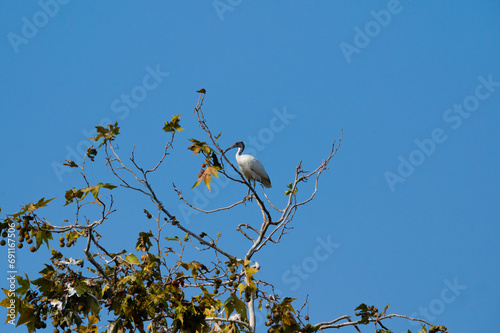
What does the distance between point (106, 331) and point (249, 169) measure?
6.04 m

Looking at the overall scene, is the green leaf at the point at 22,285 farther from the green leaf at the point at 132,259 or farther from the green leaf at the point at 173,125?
the green leaf at the point at 173,125

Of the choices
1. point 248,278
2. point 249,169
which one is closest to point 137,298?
point 248,278

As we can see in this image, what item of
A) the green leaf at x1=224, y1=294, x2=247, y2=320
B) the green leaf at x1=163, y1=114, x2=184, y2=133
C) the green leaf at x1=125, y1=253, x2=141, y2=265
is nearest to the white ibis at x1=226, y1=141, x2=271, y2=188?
the green leaf at x1=163, y1=114, x2=184, y2=133

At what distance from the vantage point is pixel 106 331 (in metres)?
4.78

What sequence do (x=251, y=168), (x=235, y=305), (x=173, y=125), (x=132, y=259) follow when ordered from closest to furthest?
(x=235, y=305)
(x=132, y=259)
(x=173, y=125)
(x=251, y=168)

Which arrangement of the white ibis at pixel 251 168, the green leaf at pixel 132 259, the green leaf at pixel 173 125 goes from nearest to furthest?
the green leaf at pixel 132 259
the green leaf at pixel 173 125
the white ibis at pixel 251 168

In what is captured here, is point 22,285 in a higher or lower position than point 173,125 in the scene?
lower

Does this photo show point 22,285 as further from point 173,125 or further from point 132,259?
point 173,125

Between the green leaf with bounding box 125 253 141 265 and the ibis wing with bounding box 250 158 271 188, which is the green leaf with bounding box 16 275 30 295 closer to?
the green leaf with bounding box 125 253 141 265

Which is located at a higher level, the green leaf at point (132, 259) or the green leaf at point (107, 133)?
the green leaf at point (107, 133)

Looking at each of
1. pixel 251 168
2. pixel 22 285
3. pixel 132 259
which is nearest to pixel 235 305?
pixel 132 259

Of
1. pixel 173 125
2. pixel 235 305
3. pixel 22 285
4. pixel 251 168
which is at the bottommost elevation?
pixel 235 305

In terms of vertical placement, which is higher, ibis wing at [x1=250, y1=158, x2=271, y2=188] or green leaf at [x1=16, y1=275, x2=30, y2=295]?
ibis wing at [x1=250, y1=158, x2=271, y2=188]

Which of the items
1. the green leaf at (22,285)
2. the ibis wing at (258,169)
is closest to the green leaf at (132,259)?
the green leaf at (22,285)
